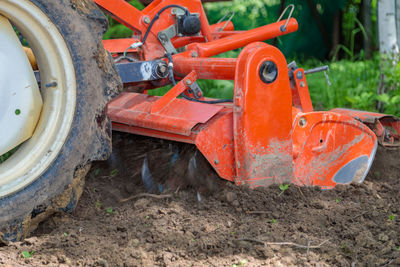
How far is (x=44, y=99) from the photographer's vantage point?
7.15 feet

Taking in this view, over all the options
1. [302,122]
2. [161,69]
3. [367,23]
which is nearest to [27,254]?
[161,69]

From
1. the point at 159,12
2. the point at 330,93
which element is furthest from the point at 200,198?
the point at 330,93

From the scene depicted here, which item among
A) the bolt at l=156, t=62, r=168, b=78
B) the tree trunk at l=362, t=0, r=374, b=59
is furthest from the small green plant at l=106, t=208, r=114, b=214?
the tree trunk at l=362, t=0, r=374, b=59

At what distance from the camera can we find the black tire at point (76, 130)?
2068mm

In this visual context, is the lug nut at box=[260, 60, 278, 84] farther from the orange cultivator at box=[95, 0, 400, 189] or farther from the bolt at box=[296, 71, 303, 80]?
the bolt at box=[296, 71, 303, 80]

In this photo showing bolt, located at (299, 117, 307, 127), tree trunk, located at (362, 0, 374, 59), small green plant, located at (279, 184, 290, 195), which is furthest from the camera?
tree trunk, located at (362, 0, 374, 59)

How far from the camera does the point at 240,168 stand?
262cm

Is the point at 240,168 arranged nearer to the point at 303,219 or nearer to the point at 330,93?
the point at 303,219

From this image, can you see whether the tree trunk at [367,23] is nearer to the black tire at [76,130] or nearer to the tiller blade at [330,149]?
the tiller blade at [330,149]

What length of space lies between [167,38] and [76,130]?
0.99m

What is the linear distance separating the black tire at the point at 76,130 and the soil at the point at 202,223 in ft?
0.45

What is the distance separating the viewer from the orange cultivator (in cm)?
258

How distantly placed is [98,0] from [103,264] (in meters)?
1.41

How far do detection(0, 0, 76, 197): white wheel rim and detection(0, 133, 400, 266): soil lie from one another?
0.31 meters
